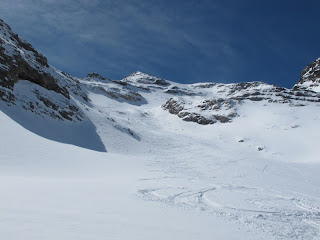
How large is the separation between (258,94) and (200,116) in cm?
1931

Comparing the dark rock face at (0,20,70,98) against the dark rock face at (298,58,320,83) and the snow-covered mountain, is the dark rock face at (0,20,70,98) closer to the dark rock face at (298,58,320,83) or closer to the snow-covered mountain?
the snow-covered mountain

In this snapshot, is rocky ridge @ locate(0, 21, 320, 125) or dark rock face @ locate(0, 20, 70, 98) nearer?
dark rock face @ locate(0, 20, 70, 98)

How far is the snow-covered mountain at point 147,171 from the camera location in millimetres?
4977

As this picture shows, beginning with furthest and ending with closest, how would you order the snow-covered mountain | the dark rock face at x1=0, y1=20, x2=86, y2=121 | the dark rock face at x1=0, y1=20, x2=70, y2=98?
the dark rock face at x1=0, y1=20, x2=70, y2=98 < the dark rock face at x1=0, y1=20, x2=86, y2=121 < the snow-covered mountain

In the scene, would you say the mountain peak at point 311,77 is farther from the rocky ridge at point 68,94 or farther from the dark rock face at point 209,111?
the dark rock face at point 209,111

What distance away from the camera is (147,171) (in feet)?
46.3

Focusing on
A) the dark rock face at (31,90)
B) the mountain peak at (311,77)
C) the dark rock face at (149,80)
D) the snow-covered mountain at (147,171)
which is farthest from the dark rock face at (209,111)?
the dark rock face at (149,80)

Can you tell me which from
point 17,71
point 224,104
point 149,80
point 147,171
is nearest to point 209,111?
point 224,104

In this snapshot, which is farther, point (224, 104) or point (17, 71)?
point (224, 104)

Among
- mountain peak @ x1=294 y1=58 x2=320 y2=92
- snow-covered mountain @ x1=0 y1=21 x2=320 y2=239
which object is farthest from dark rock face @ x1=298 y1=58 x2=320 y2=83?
snow-covered mountain @ x1=0 y1=21 x2=320 y2=239

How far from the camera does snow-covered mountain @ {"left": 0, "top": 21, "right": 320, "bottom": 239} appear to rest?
498 cm

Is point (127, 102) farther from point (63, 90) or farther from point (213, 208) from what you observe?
point (213, 208)

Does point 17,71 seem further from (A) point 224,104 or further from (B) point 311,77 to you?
(B) point 311,77

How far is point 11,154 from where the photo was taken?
1151 centimetres
